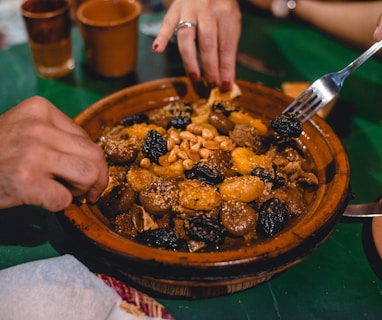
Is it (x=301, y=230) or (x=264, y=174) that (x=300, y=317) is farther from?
(x=264, y=174)

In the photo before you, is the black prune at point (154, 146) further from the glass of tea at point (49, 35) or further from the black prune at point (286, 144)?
the glass of tea at point (49, 35)

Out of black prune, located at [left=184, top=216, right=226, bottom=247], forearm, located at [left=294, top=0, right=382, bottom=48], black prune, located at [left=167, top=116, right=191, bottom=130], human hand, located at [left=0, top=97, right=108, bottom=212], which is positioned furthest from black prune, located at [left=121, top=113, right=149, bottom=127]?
forearm, located at [left=294, top=0, right=382, bottom=48]

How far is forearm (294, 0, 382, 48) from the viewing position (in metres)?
2.09

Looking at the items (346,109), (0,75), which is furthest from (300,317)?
(0,75)

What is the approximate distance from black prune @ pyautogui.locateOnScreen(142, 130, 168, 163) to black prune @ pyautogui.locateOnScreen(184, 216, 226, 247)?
9.5 inches

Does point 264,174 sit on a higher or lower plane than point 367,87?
higher

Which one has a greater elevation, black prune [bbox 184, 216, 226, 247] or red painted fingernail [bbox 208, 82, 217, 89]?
red painted fingernail [bbox 208, 82, 217, 89]

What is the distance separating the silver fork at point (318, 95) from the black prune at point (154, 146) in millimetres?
419

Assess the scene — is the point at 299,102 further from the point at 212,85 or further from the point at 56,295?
the point at 56,295

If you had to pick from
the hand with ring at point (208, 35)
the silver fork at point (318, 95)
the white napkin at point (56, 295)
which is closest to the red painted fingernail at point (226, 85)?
the hand with ring at point (208, 35)

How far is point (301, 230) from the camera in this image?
0.98 m

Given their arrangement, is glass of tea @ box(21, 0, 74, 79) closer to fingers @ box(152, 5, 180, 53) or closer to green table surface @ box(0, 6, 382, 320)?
green table surface @ box(0, 6, 382, 320)

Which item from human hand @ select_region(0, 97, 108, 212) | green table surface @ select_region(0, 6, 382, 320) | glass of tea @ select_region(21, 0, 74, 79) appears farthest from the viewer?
glass of tea @ select_region(21, 0, 74, 79)

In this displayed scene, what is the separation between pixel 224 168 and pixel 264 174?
0.11m
